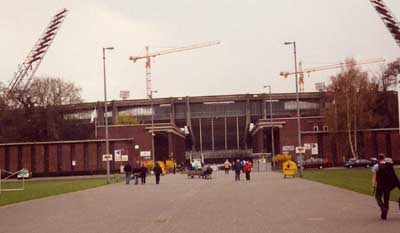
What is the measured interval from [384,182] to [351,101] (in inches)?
2767

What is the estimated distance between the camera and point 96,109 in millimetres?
142375

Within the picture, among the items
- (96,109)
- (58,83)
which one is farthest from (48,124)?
(96,109)

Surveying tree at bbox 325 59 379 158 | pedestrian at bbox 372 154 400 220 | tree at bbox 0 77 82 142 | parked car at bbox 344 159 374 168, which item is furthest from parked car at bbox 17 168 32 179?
pedestrian at bbox 372 154 400 220

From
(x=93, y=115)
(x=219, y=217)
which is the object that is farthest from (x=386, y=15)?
(x=219, y=217)

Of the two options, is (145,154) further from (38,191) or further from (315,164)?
(38,191)

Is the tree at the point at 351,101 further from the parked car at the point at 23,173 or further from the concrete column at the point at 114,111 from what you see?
the concrete column at the point at 114,111

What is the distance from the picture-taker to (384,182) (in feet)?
56.9

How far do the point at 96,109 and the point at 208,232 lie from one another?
129m

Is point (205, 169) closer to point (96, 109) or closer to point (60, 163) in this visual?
point (60, 163)

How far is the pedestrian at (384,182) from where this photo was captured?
17.3 metres

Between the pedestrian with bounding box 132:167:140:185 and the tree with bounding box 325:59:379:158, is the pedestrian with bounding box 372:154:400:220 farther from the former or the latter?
the tree with bounding box 325:59:379:158

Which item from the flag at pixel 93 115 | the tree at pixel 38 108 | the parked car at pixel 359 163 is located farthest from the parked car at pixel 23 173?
the flag at pixel 93 115

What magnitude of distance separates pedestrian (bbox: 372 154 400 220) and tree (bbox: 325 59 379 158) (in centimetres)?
6938

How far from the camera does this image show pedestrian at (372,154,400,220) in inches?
680
